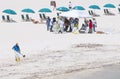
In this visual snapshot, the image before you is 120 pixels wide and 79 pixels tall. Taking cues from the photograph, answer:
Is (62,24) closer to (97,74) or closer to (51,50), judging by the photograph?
(51,50)

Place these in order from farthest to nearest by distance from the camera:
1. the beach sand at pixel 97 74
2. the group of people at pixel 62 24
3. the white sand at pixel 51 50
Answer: the group of people at pixel 62 24 → the white sand at pixel 51 50 → the beach sand at pixel 97 74

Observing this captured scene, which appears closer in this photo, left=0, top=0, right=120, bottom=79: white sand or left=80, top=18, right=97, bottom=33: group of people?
left=0, top=0, right=120, bottom=79: white sand

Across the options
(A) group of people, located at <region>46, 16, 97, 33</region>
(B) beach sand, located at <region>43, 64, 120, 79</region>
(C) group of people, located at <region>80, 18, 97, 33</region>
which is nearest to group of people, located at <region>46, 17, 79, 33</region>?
(A) group of people, located at <region>46, 16, 97, 33</region>

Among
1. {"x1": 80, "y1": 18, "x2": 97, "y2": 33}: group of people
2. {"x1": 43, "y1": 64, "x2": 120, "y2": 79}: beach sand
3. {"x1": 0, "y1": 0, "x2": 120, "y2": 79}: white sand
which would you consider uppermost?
{"x1": 80, "y1": 18, "x2": 97, "y2": 33}: group of people

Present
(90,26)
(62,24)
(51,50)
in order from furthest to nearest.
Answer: (90,26) → (62,24) → (51,50)

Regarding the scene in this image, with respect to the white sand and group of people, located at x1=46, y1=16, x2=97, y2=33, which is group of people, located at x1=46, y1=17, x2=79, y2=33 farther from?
the white sand

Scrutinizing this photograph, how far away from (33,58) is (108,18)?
794 inches

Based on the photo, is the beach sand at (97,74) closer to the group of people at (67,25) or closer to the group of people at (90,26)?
the group of people at (67,25)

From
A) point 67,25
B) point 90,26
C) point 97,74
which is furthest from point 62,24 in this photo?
point 97,74

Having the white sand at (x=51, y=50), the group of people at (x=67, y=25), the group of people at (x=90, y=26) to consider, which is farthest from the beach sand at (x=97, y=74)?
the group of people at (x=90, y=26)

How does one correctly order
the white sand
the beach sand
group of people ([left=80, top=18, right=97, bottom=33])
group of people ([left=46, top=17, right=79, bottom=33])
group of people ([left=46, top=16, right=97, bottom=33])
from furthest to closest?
group of people ([left=80, top=18, right=97, bottom=33]) < group of people ([left=46, top=16, right=97, bottom=33]) < group of people ([left=46, top=17, right=79, bottom=33]) < the white sand < the beach sand

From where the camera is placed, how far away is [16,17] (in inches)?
1603

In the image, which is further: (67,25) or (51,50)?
(67,25)

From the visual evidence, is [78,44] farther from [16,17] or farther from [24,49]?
[16,17]
